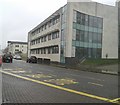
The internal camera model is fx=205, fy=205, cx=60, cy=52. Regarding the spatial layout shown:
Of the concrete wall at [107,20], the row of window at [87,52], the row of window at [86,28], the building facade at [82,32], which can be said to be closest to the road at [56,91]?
the building facade at [82,32]

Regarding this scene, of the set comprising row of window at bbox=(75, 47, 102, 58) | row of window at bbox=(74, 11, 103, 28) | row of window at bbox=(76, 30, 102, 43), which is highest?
row of window at bbox=(74, 11, 103, 28)

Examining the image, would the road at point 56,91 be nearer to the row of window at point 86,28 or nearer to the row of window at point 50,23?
the row of window at point 86,28

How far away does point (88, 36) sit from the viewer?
140 ft

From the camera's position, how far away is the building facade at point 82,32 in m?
39.5

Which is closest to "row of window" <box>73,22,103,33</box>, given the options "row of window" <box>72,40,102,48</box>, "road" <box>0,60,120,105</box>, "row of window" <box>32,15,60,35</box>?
"row of window" <box>72,40,102,48</box>

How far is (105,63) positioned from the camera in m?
34.3

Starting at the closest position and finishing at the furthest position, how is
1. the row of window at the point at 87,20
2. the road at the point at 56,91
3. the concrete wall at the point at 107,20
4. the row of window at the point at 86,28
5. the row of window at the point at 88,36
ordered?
the road at the point at 56,91, the row of window at the point at 86,28, the row of window at the point at 87,20, the row of window at the point at 88,36, the concrete wall at the point at 107,20

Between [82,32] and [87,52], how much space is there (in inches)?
170

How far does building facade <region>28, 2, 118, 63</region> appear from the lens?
39.5 metres

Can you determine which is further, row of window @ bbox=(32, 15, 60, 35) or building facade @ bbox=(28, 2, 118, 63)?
row of window @ bbox=(32, 15, 60, 35)

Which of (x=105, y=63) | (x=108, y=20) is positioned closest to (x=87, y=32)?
(x=108, y=20)

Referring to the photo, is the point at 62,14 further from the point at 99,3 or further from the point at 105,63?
the point at 105,63

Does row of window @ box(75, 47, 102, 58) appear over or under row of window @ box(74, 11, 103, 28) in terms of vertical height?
under

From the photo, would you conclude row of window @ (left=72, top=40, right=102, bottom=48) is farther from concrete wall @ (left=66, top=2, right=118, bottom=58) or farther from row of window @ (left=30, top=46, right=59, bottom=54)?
row of window @ (left=30, top=46, right=59, bottom=54)
